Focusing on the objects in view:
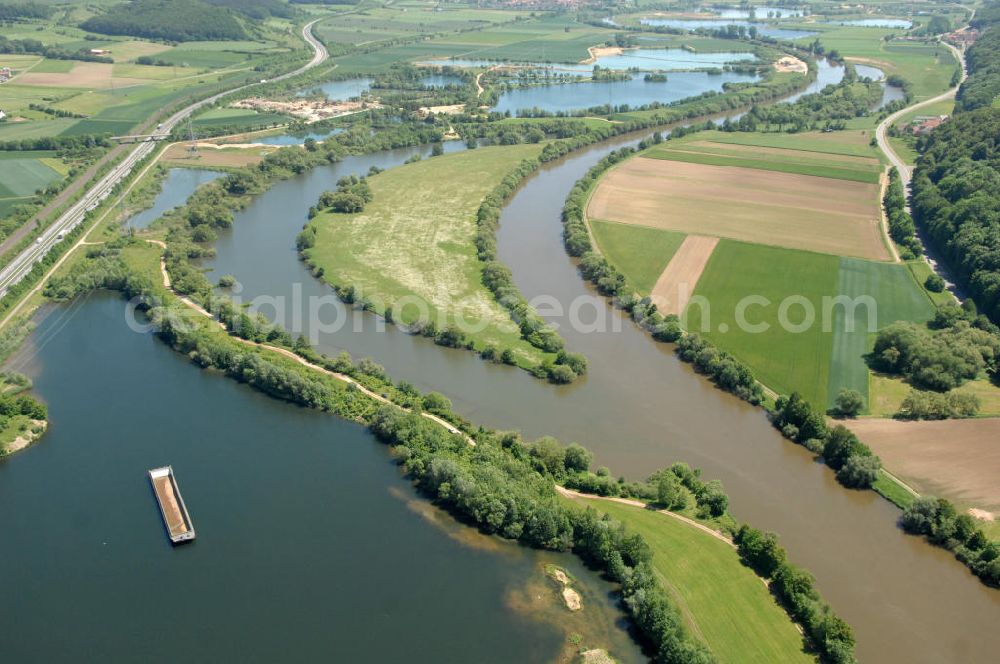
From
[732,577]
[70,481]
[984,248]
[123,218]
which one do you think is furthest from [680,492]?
[123,218]

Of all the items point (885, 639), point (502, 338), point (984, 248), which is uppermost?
A: point (984, 248)

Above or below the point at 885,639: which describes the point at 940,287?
above

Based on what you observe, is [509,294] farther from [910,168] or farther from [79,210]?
[910,168]

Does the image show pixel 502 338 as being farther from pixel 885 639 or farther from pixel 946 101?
pixel 946 101

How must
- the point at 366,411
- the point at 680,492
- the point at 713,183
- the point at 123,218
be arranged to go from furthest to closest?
the point at 713,183
the point at 123,218
the point at 366,411
the point at 680,492

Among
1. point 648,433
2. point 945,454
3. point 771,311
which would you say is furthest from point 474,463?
point 771,311

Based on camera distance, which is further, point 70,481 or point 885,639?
point 70,481

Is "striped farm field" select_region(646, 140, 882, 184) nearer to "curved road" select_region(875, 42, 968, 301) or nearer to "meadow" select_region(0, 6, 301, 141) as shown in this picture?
"curved road" select_region(875, 42, 968, 301)
